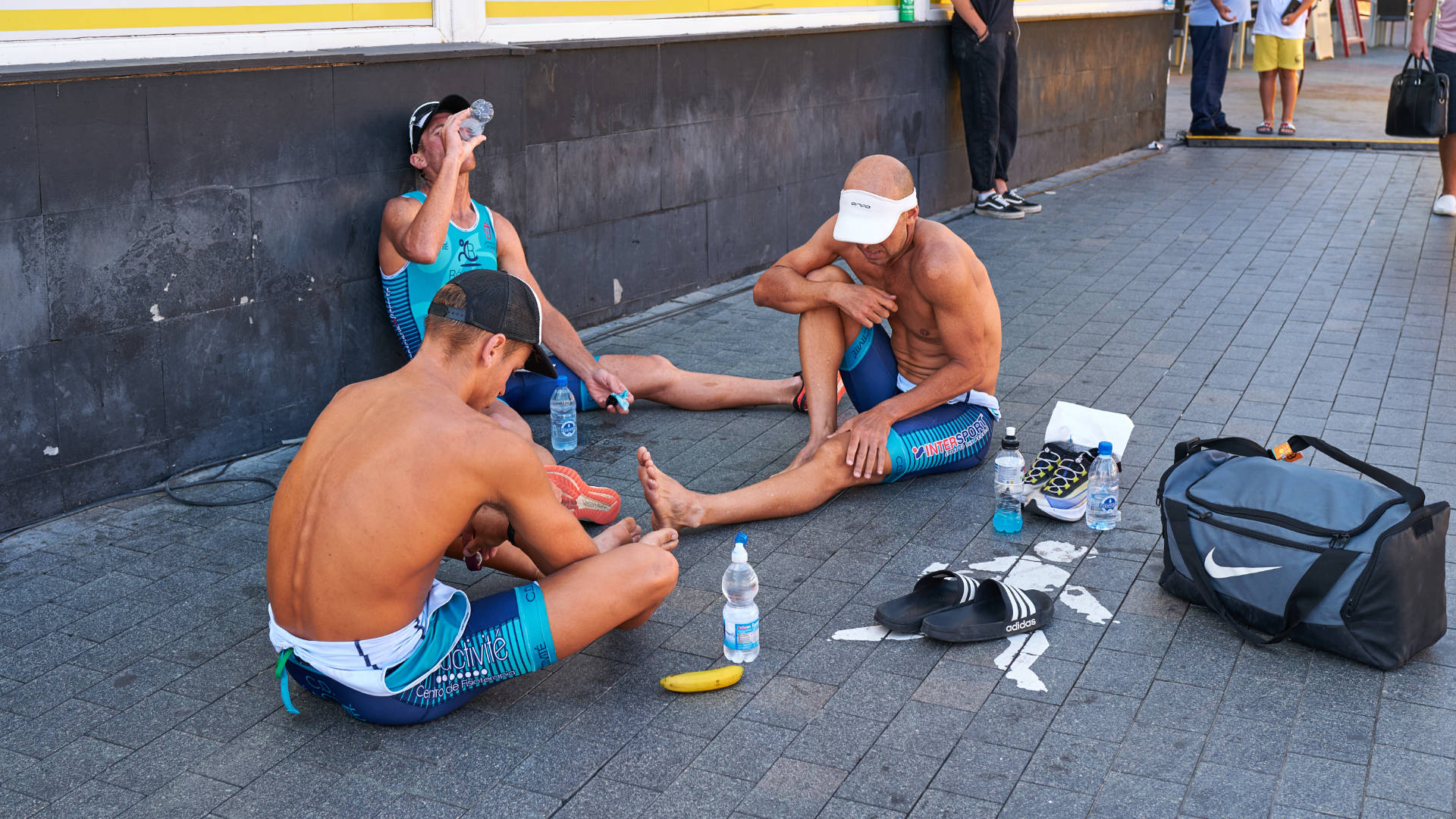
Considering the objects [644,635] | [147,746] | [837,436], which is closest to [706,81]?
[837,436]

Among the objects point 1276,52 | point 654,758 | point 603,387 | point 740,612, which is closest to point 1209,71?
point 1276,52

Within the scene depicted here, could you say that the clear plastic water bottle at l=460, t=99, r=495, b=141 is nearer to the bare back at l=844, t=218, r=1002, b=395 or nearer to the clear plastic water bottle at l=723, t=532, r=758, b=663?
the bare back at l=844, t=218, r=1002, b=395

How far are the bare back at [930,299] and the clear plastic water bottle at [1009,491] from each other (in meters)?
0.50

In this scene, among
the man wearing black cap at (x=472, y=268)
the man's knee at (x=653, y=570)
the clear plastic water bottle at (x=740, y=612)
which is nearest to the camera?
the man's knee at (x=653, y=570)

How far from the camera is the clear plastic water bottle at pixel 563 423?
19.0 ft

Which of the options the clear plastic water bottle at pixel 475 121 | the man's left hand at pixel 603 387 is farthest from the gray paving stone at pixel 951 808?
the clear plastic water bottle at pixel 475 121

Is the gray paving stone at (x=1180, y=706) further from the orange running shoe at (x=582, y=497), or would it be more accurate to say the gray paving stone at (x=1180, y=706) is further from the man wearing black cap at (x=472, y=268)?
the man wearing black cap at (x=472, y=268)

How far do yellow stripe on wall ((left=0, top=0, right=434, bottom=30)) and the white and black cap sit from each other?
8.93 feet

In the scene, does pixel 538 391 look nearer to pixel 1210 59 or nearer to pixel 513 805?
pixel 513 805

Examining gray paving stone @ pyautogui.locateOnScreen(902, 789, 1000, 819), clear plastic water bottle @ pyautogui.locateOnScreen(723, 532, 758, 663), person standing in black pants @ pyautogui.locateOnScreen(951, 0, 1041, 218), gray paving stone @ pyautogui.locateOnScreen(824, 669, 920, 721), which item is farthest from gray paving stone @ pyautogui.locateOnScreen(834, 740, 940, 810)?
person standing in black pants @ pyautogui.locateOnScreen(951, 0, 1041, 218)

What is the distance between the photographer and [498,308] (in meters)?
3.30

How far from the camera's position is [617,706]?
12.0ft

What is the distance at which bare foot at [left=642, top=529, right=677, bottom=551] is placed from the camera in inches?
157

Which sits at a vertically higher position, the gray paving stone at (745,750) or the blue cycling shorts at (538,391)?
the blue cycling shorts at (538,391)
